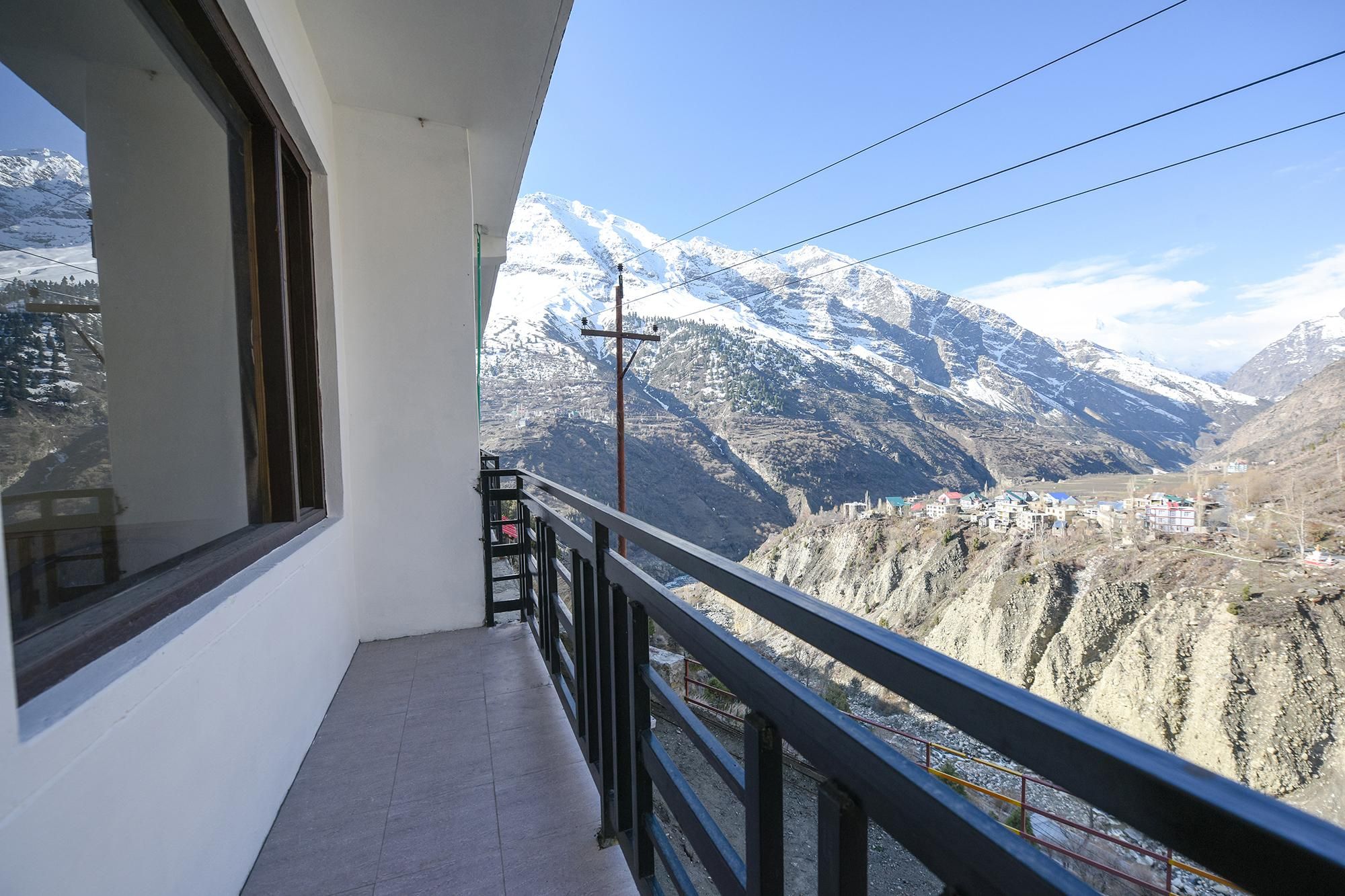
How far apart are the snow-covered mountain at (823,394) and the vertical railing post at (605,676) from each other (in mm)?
9374

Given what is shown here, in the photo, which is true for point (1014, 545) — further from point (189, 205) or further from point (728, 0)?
point (189, 205)

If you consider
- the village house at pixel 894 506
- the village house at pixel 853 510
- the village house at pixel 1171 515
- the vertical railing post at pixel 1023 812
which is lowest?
the village house at pixel 853 510

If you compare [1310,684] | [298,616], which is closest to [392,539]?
[298,616]

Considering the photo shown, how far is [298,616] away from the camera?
6.08 feet

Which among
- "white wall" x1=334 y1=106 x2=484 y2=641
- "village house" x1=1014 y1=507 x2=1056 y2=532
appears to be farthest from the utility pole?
"village house" x1=1014 y1=507 x2=1056 y2=532

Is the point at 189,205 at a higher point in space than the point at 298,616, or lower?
higher

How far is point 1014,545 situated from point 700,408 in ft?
114

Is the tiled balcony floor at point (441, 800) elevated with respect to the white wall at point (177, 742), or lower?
lower

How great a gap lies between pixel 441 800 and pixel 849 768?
1.59 m

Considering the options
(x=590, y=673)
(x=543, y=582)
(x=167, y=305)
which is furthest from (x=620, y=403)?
(x=590, y=673)

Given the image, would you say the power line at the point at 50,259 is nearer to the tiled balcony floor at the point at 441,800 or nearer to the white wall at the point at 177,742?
the white wall at the point at 177,742

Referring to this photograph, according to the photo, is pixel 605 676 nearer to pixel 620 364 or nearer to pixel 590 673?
pixel 590 673

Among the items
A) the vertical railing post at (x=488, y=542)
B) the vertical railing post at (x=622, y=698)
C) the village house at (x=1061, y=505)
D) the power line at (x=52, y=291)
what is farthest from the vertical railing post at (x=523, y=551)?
the village house at (x=1061, y=505)

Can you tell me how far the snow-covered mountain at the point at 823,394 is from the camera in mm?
34094
